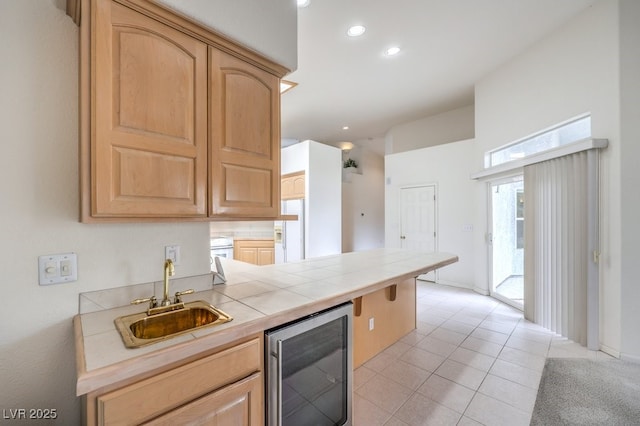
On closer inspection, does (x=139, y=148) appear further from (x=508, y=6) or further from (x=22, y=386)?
(x=508, y=6)

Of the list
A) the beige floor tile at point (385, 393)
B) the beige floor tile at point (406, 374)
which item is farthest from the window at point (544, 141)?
the beige floor tile at point (385, 393)

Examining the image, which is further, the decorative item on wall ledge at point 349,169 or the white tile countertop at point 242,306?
the decorative item on wall ledge at point 349,169

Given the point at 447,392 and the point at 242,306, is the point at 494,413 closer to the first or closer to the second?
the point at 447,392

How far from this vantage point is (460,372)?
2320 mm

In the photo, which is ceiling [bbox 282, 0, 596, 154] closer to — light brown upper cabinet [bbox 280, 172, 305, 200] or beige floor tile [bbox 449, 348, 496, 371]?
light brown upper cabinet [bbox 280, 172, 305, 200]

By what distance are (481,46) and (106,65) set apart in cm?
413

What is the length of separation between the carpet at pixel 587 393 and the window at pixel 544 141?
7.33ft

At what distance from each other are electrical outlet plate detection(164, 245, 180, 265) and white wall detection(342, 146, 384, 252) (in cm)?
651

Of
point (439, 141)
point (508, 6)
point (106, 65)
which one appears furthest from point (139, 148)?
point (439, 141)

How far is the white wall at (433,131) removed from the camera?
5.59 meters

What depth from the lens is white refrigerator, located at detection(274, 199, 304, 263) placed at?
5305mm

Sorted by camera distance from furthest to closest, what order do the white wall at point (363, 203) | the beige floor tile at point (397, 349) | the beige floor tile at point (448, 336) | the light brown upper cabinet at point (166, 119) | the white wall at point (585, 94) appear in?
1. the white wall at point (363, 203)
2. the beige floor tile at point (448, 336)
3. the beige floor tile at point (397, 349)
4. the white wall at point (585, 94)
5. the light brown upper cabinet at point (166, 119)

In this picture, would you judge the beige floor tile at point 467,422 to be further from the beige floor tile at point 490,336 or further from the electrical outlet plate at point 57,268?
the electrical outlet plate at point 57,268

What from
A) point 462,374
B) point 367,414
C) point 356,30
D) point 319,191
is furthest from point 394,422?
point 319,191
